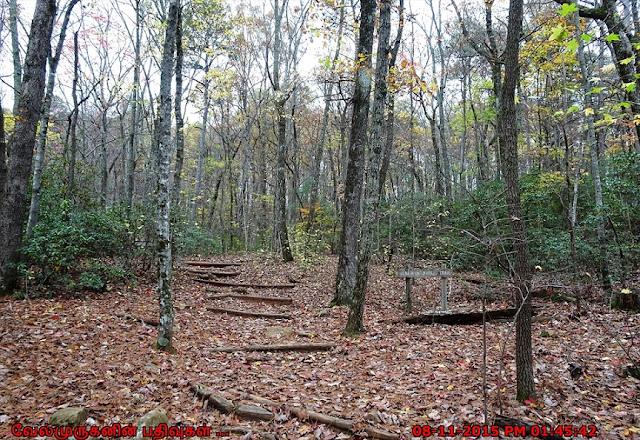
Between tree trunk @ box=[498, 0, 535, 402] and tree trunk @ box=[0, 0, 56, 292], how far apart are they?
819 cm

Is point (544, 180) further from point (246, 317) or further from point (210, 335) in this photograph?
point (210, 335)

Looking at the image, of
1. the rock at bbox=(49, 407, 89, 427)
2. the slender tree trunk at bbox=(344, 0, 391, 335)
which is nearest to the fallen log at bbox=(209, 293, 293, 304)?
the slender tree trunk at bbox=(344, 0, 391, 335)

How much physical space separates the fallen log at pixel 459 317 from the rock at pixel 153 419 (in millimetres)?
5613

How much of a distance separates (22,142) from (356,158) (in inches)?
264

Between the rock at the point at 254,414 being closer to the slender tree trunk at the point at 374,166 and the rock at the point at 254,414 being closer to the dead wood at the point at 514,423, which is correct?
the dead wood at the point at 514,423

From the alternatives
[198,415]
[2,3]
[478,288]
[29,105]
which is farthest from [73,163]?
[478,288]

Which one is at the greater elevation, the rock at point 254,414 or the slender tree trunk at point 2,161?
the slender tree trunk at point 2,161

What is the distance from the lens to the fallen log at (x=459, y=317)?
25.4 feet

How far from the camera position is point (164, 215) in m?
5.78

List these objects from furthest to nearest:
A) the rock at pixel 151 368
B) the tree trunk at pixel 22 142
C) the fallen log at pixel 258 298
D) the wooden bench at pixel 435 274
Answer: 1. the fallen log at pixel 258 298
2. the wooden bench at pixel 435 274
3. the tree trunk at pixel 22 142
4. the rock at pixel 151 368

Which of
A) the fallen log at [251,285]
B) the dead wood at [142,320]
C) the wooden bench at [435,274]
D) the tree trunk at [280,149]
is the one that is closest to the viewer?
the dead wood at [142,320]
